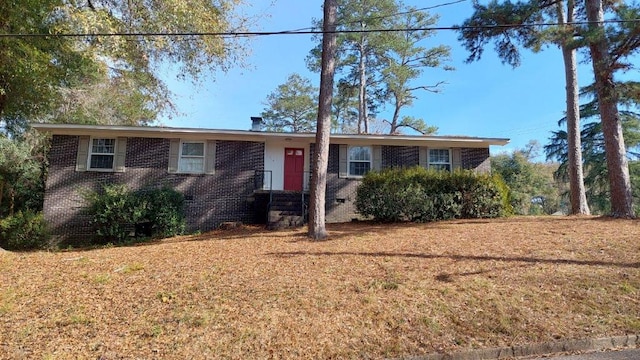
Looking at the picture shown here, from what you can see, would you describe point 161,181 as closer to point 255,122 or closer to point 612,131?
point 255,122

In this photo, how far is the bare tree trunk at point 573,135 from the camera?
1067cm

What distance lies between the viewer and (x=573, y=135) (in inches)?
429

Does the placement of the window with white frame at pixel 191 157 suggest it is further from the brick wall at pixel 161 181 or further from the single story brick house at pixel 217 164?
the brick wall at pixel 161 181

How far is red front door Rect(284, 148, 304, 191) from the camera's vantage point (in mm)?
13320

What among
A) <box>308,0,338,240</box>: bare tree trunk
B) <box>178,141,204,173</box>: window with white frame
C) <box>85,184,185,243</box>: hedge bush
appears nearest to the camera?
<box>308,0,338,240</box>: bare tree trunk

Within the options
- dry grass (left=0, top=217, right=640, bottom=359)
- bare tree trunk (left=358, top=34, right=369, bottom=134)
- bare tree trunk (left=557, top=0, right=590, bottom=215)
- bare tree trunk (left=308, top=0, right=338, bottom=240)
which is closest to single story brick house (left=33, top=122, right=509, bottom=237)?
bare tree trunk (left=557, top=0, right=590, bottom=215)

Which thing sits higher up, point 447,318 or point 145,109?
point 145,109

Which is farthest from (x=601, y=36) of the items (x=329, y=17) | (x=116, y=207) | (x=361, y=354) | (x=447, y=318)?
(x=116, y=207)

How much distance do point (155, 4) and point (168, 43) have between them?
1.03 m

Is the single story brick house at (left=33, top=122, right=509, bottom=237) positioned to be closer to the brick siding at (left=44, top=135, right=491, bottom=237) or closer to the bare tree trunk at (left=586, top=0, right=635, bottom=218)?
the brick siding at (left=44, top=135, right=491, bottom=237)

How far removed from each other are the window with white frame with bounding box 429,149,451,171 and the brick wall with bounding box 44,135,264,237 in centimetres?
631

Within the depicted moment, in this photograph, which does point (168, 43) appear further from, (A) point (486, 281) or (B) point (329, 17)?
(A) point (486, 281)

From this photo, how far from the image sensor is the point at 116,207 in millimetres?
9875

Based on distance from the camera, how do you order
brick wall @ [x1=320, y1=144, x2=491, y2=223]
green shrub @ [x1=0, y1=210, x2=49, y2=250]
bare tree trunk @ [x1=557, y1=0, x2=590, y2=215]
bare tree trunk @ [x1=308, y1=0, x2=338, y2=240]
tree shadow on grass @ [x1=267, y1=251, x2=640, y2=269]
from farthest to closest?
brick wall @ [x1=320, y1=144, x2=491, y2=223], bare tree trunk @ [x1=557, y1=0, x2=590, y2=215], green shrub @ [x1=0, y1=210, x2=49, y2=250], bare tree trunk @ [x1=308, y1=0, x2=338, y2=240], tree shadow on grass @ [x1=267, y1=251, x2=640, y2=269]
